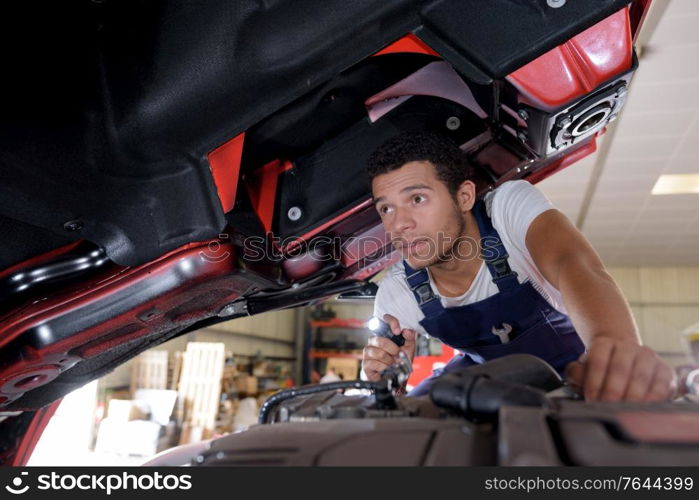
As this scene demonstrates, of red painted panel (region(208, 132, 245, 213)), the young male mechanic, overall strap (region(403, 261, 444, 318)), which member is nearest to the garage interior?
the young male mechanic

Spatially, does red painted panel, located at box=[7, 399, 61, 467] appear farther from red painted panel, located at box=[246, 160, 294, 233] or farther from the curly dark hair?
the curly dark hair

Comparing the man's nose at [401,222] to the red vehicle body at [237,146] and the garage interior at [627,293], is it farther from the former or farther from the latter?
the garage interior at [627,293]

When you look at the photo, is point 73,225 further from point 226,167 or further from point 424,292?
point 424,292

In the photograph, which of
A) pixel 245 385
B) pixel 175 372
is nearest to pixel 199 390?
pixel 175 372

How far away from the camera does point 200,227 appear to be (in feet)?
3.44

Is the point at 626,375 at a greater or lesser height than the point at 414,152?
lesser

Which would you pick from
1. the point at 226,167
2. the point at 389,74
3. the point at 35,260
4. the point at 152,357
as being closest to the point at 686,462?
the point at 226,167

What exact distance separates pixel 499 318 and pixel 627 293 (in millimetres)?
10773

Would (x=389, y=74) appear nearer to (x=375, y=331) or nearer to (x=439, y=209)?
(x=439, y=209)

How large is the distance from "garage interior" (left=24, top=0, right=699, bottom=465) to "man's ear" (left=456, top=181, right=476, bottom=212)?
65 cm

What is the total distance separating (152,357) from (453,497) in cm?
571

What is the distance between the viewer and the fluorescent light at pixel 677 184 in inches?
245

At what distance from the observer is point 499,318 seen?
4.64 ft

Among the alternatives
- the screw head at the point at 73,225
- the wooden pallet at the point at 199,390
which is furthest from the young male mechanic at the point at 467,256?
the wooden pallet at the point at 199,390
